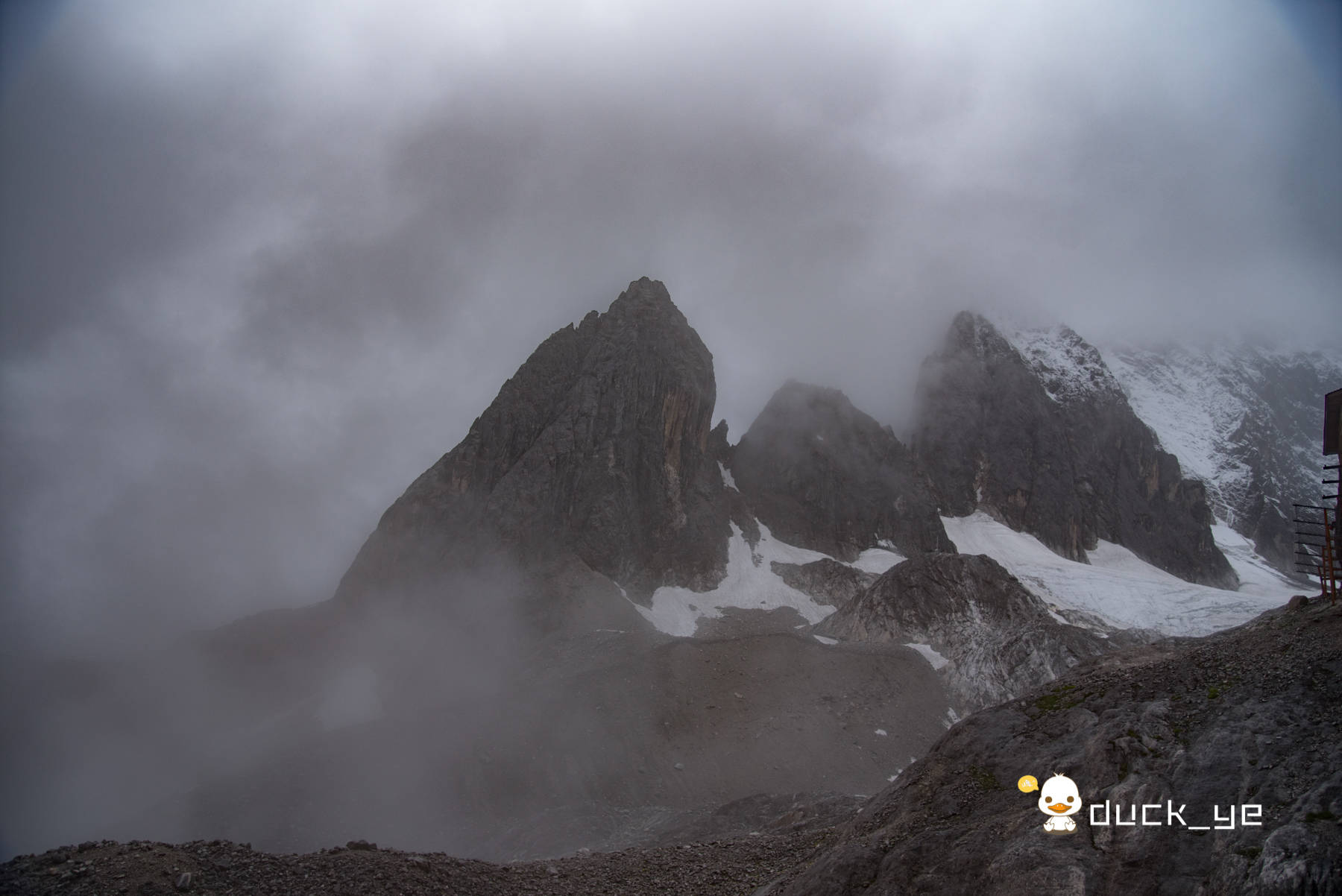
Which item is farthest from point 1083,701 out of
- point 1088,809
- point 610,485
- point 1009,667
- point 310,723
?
point 610,485

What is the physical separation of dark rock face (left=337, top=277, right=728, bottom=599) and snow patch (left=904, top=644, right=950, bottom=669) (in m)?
29.8

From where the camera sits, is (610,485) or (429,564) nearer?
(429,564)

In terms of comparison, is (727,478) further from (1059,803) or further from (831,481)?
(1059,803)

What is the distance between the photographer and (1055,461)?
141250mm

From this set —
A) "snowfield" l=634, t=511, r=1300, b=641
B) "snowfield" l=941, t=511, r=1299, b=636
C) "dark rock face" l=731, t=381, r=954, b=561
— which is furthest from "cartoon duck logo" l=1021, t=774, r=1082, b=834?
"dark rock face" l=731, t=381, r=954, b=561

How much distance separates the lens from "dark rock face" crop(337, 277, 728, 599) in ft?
296

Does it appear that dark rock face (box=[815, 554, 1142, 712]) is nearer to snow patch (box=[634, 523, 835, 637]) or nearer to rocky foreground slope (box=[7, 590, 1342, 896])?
snow patch (box=[634, 523, 835, 637])

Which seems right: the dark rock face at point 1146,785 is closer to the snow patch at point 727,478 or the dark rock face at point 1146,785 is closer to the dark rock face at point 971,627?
the dark rock face at point 971,627

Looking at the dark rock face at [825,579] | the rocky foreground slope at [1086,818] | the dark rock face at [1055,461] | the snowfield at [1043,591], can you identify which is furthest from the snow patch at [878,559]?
the rocky foreground slope at [1086,818]

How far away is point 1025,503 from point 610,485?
270ft

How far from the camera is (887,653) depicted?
70938mm

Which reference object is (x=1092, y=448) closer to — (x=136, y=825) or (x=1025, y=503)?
(x=1025, y=503)

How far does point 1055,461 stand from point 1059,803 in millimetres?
141731

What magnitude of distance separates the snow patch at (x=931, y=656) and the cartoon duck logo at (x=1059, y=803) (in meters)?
59.3
